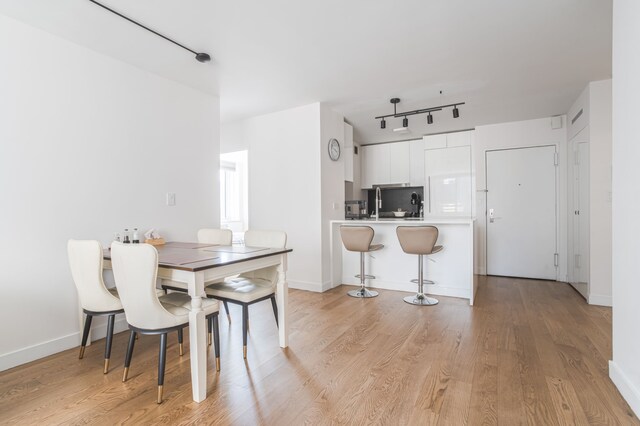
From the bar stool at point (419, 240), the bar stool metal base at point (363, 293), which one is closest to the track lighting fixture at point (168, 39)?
the bar stool at point (419, 240)

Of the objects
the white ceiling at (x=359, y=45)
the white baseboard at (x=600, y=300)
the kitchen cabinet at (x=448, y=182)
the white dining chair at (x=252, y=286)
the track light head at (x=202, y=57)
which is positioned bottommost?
the white baseboard at (x=600, y=300)

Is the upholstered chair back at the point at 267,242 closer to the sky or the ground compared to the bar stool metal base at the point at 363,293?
closer to the sky

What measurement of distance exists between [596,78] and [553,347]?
2958mm

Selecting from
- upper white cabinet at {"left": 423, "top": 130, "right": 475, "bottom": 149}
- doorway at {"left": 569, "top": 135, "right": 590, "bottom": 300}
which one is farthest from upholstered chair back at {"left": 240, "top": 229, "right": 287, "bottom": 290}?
upper white cabinet at {"left": 423, "top": 130, "right": 475, "bottom": 149}

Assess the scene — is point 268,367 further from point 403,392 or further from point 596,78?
point 596,78

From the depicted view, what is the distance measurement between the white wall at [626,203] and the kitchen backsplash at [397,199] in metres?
4.40

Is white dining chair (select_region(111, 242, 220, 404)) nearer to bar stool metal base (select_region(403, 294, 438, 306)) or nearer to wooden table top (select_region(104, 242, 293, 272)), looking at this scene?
wooden table top (select_region(104, 242, 293, 272))

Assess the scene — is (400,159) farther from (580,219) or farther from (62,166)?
(62,166)

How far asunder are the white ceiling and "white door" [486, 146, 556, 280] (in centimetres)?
111

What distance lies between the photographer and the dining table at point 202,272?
184 centimetres

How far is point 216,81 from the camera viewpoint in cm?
350

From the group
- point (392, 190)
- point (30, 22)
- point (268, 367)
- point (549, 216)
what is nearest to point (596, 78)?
point (549, 216)

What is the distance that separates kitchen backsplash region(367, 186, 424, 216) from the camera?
252 inches

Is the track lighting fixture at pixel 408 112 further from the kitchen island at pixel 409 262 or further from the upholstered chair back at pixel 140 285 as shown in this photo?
the upholstered chair back at pixel 140 285
